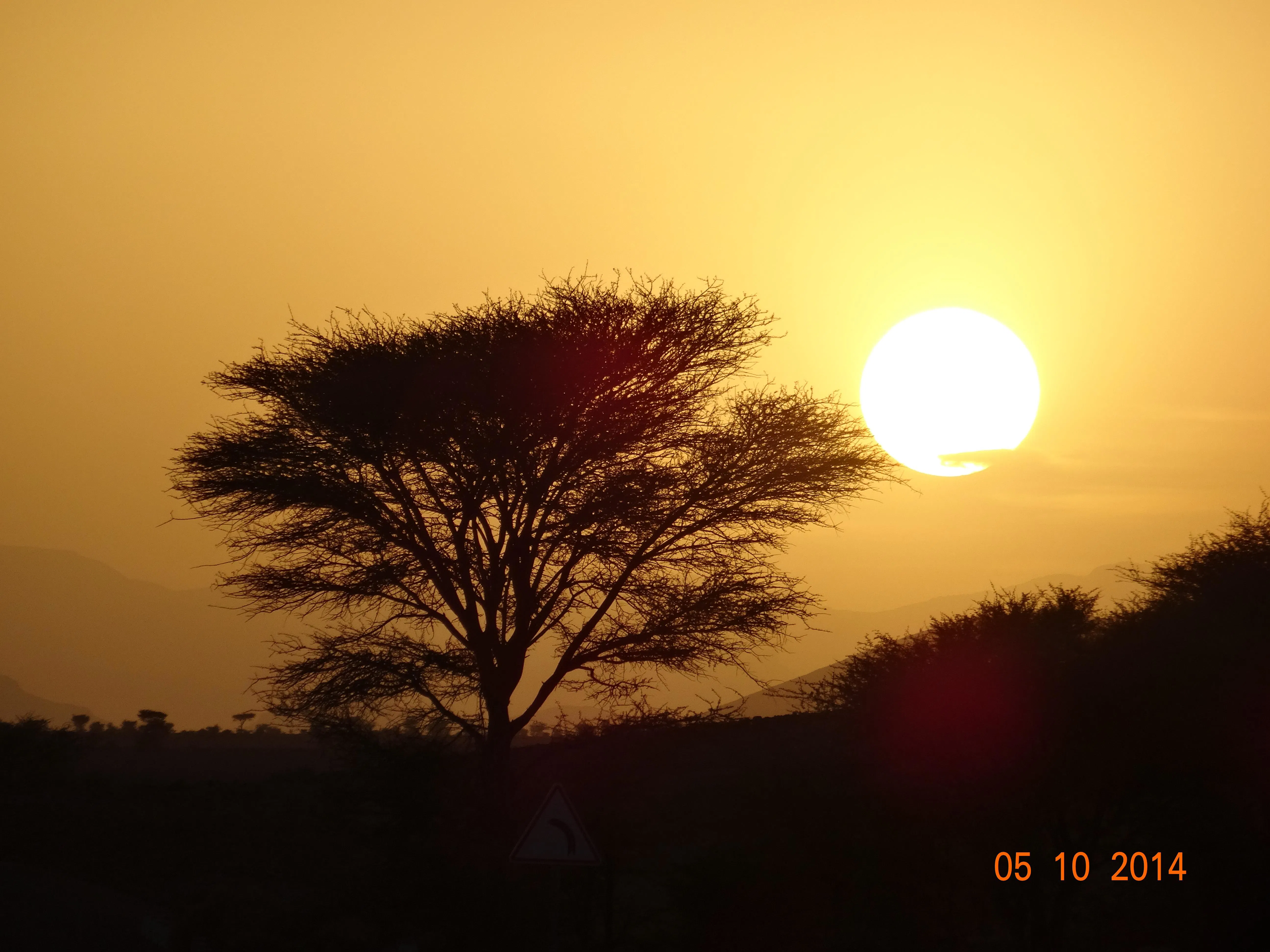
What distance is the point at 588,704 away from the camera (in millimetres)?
25703

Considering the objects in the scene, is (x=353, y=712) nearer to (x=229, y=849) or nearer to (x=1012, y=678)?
(x=229, y=849)

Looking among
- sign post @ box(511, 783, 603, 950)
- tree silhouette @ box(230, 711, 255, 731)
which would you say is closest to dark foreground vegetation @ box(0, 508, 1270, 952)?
sign post @ box(511, 783, 603, 950)

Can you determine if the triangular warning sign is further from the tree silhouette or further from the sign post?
the tree silhouette

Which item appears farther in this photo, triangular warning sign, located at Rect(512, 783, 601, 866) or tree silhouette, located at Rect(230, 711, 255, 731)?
tree silhouette, located at Rect(230, 711, 255, 731)

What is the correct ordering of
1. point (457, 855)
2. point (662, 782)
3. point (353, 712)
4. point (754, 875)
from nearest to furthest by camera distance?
1. point (754, 875)
2. point (457, 855)
3. point (353, 712)
4. point (662, 782)

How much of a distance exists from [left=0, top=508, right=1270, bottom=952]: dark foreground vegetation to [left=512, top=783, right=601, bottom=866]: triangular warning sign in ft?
1.47

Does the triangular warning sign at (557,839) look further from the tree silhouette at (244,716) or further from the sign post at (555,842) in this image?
the tree silhouette at (244,716)

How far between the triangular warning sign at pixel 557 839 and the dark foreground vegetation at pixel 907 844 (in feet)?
1.47

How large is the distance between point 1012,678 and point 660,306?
811 cm

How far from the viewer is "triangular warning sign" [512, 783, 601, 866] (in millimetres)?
11336

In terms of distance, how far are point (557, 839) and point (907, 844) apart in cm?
561

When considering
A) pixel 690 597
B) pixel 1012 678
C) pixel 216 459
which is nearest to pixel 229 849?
pixel 216 459

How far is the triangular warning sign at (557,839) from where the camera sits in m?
11.3

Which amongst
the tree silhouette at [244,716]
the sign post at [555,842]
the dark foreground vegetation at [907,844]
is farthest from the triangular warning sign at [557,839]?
the tree silhouette at [244,716]
